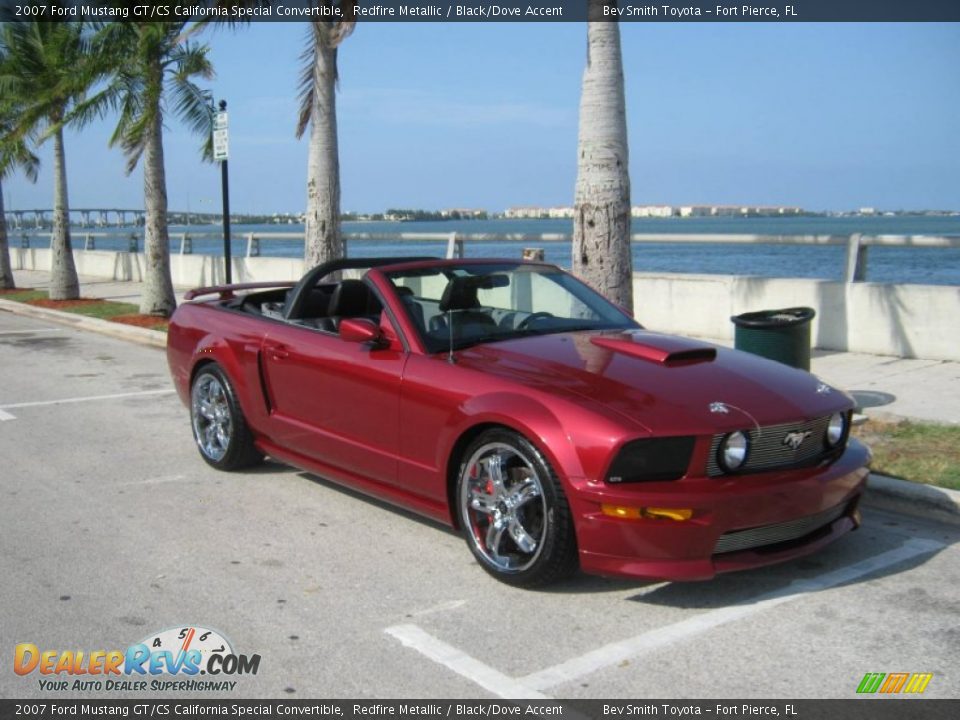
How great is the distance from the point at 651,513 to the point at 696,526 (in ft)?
0.62

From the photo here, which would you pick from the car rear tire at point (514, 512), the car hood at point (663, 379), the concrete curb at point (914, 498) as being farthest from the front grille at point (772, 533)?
the concrete curb at point (914, 498)

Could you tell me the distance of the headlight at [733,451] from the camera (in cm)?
431

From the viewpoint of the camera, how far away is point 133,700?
12.1ft

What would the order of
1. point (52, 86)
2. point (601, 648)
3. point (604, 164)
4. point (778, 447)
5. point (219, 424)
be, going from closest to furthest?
1. point (601, 648)
2. point (778, 447)
3. point (219, 424)
4. point (604, 164)
5. point (52, 86)

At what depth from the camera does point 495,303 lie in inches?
226

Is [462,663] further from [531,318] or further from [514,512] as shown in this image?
[531,318]

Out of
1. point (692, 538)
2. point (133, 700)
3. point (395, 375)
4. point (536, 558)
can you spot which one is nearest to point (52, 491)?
point (395, 375)

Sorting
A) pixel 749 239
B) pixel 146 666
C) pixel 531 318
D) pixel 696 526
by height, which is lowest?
pixel 146 666

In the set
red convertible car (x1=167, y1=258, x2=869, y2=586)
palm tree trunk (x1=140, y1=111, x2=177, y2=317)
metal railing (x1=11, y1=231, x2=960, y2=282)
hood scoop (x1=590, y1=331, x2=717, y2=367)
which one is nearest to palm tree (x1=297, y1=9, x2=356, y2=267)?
metal railing (x1=11, y1=231, x2=960, y2=282)

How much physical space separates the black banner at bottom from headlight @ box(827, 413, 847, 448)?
4.75 ft

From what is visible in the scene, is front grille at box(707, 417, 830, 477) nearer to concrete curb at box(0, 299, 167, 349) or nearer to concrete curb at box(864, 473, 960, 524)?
concrete curb at box(864, 473, 960, 524)

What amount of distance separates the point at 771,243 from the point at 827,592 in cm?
736

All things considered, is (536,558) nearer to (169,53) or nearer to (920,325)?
(920,325)

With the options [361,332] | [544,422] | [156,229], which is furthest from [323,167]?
[544,422]
